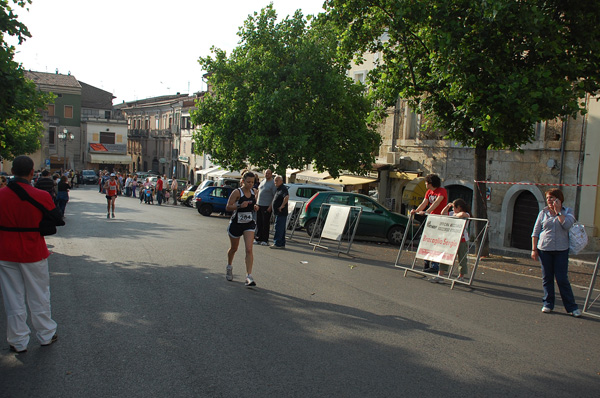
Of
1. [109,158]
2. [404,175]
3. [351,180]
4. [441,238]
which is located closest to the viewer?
[441,238]

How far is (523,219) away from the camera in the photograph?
70.1 ft

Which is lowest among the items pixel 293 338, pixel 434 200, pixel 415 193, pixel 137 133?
pixel 293 338

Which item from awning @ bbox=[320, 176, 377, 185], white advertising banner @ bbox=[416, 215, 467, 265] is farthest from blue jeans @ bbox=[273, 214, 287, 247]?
awning @ bbox=[320, 176, 377, 185]

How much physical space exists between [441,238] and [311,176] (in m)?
23.3

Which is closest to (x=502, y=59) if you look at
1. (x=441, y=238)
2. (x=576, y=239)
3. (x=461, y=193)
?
(x=441, y=238)

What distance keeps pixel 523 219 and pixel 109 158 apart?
234 feet

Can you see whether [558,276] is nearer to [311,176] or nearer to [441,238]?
[441,238]

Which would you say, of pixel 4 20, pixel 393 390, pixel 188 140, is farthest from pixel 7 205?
pixel 188 140

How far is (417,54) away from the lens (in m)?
15.2

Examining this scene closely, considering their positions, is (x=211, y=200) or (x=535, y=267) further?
(x=211, y=200)

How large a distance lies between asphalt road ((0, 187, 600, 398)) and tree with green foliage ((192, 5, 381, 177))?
1572 cm

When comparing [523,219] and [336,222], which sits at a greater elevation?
[336,222]

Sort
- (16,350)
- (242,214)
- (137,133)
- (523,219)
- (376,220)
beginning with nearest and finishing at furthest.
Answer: (16,350) → (242,214) → (376,220) → (523,219) → (137,133)

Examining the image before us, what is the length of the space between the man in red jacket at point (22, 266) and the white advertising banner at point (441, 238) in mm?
6674
